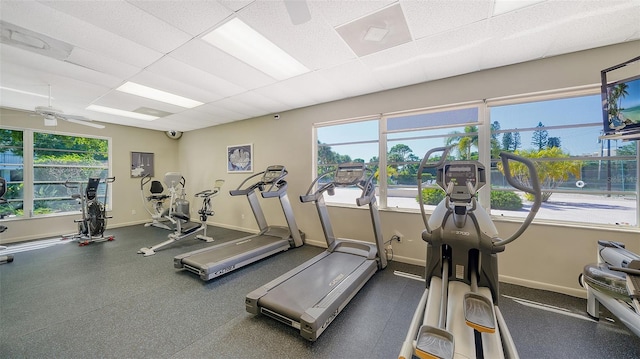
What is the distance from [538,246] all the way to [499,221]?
463 millimetres

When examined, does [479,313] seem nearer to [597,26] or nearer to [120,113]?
[597,26]

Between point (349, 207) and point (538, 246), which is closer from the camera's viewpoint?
point (538, 246)

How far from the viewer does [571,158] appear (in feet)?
8.88

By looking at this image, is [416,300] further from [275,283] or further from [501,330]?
[275,283]

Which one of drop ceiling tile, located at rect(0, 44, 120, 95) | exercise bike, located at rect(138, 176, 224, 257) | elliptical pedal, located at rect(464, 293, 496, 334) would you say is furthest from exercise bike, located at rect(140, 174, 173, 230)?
elliptical pedal, located at rect(464, 293, 496, 334)

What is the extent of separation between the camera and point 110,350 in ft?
6.05

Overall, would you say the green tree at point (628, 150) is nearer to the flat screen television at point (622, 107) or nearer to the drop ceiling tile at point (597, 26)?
the flat screen television at point (622, 107)

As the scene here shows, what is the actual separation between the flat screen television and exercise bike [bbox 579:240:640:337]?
42.0 inches

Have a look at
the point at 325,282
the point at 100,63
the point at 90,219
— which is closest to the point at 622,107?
the point at 325,282

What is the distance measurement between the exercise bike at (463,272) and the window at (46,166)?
7811 mm

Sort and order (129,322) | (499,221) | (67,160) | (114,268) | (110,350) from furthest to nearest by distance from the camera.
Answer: (67,160)
(114,268)
(499,221)
(129,322)
(110,350)

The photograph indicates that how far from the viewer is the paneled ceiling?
1.90m

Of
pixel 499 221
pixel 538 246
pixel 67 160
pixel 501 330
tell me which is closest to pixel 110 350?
pixel 501 330

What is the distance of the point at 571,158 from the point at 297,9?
351 centimetres
